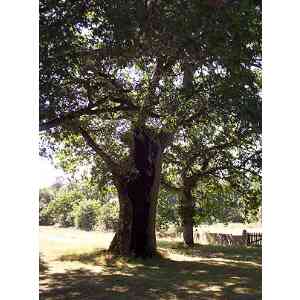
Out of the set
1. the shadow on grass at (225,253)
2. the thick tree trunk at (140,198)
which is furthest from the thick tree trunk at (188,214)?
the thick tree trunk at (140,198)

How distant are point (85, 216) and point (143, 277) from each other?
9741mm

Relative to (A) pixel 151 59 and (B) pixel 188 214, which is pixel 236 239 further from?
(A) pixel 151 59

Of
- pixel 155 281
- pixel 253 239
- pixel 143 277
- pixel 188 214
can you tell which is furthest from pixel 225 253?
pixel 155 281

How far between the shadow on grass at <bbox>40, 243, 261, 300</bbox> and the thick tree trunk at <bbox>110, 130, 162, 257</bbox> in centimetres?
52

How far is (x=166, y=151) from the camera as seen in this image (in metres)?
9.71

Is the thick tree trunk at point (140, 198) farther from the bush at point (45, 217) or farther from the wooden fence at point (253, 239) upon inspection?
the bush at point (45, 217)

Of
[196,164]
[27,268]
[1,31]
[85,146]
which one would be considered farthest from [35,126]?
[196,164]

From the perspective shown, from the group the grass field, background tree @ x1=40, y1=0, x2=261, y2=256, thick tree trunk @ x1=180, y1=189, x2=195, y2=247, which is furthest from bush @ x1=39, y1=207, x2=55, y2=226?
background tree @ x1=40, y1=0, x2=261, y2=256

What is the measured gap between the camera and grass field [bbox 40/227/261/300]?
517cm

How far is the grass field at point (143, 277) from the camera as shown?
204 inches

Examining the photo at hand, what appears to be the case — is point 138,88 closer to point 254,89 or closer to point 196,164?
point 254,89

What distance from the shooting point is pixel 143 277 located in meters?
6.29

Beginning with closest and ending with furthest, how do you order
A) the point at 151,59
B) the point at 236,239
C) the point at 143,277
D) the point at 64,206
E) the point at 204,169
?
the point at 151,59 < the point at 143,277 < the point at 204,169 < the point at 236,239 < the point at 64,206
